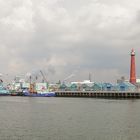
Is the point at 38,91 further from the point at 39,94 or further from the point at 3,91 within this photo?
the point at 3,91

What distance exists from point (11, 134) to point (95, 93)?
116 meters

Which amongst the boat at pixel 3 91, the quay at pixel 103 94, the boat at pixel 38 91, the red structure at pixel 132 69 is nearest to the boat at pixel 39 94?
the boat at pixel 38 91

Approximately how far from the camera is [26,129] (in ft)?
121

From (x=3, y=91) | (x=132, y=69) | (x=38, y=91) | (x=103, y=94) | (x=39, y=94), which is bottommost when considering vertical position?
(x=39, y=94)

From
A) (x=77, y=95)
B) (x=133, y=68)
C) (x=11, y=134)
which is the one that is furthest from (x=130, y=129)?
(x=77, y=95)

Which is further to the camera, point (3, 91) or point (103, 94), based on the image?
point (3, 91)

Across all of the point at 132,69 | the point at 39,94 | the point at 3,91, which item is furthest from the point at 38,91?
the point at 132,69

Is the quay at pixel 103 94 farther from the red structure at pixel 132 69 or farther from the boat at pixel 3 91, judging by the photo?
the boat at pixel 3 91

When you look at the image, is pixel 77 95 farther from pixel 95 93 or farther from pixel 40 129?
pixel 40 129

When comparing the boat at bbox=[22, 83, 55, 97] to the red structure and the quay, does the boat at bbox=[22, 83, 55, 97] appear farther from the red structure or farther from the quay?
the red structure

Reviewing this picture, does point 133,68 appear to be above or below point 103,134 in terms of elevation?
above

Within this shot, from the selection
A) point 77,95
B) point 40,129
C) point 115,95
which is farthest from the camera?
point 77,95

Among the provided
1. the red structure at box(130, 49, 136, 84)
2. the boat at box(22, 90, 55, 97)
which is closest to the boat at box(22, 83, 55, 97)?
the boat at box(22, 90, 55, 97)

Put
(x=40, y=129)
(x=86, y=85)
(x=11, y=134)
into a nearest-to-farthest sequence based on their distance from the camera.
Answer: (x=11, y=134)
(x=40, y=129)
(x=86, y=85)
